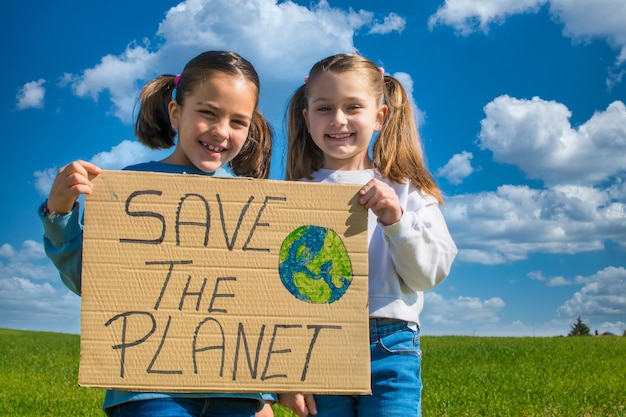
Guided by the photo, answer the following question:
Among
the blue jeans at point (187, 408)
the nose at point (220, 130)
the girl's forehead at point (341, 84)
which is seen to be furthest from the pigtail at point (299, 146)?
the blue jeans at point (187, 408)

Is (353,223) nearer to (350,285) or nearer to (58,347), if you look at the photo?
(350,285)

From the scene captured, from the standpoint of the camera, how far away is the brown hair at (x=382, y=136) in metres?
3.44

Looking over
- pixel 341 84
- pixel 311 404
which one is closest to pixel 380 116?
pixel 341 84

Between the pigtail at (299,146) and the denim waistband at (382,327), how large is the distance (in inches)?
33.8

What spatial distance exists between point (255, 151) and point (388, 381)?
139 centimetres

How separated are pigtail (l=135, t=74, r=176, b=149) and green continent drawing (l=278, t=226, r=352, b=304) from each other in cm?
108

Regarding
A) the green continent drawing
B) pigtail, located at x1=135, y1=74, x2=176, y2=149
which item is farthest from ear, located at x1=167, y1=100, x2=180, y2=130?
the green continent drawing

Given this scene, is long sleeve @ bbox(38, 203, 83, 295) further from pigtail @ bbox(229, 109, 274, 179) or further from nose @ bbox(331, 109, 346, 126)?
nose @ bbox(331, 109, 346, 126)

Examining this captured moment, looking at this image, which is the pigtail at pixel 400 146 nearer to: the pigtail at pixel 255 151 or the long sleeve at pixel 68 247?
the pigtail at pixel 255 151

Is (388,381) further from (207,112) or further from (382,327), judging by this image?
(207,112)

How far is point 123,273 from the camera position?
2.77m

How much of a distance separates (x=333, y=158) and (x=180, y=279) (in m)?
1.09

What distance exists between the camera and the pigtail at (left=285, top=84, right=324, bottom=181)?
362cm

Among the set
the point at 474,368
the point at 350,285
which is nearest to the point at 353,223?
the point at 350,285
